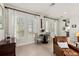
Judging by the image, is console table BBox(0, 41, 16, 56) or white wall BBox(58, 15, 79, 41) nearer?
console table BBox(0, 41, 16, 56)

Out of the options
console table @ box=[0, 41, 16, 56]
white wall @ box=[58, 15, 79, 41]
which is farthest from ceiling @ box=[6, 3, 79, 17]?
console table @ box=[0, 41, 16, 56]

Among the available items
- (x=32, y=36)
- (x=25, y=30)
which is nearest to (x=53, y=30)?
(x=32, y=36)

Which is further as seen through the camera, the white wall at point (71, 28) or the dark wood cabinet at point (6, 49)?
the white wall at point (71, 28)

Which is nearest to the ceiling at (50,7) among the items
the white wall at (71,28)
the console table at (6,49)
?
the white wall at (71,28)

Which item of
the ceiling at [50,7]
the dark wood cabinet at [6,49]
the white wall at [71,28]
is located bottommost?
the dark wood cabinet at [6,49]

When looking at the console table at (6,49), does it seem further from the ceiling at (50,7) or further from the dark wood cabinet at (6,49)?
the ceiling at (50,7)

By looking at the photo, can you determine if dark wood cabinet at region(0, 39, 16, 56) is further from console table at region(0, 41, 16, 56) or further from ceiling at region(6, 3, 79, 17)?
ceiling at region(6, 3, 79, 17)

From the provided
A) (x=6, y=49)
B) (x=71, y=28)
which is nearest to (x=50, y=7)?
(x=71, y=28)

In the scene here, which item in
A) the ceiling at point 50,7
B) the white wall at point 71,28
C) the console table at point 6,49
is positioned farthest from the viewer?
the white wall at point 71,28

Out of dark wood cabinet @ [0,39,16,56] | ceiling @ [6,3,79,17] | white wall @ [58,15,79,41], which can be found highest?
ceiling @ [6,3,79,17]

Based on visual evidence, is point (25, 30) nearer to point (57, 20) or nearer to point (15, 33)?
point (15, 33)

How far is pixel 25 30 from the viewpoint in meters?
6.38

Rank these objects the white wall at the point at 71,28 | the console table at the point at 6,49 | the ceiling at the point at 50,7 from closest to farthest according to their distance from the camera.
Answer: the console table at the point at 6,49 → the ceiling at the point at 50,7 → the white wall at the point at 71,28

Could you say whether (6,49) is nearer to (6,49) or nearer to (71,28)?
(6,49)
